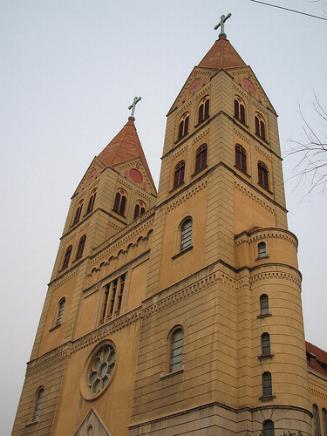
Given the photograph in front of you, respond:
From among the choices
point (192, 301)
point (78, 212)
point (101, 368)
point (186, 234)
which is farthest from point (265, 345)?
point (78, 212)

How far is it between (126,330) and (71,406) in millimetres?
5258

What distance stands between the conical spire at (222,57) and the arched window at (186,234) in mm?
12448

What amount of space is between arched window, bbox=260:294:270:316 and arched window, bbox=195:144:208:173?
9311 mm

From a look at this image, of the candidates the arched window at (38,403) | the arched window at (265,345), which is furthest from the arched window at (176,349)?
the arched window at (38,403)

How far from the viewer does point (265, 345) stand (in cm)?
1991

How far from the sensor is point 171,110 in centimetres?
3572

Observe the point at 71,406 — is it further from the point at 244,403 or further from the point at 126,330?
the point at 244,403

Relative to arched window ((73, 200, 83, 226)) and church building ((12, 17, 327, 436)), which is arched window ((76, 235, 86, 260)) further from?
arched window ((73, 200, 83, 226))

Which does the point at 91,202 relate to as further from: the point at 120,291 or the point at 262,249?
the point at 262,249

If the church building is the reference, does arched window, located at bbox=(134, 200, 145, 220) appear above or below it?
above

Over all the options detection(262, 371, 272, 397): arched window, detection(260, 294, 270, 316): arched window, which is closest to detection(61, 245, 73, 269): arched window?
detection(260, 294, 270, 316): arched window

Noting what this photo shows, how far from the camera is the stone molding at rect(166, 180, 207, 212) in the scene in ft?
87.8

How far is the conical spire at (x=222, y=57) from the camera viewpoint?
114 ft

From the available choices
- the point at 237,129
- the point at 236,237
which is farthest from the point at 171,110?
the point at 236,237
